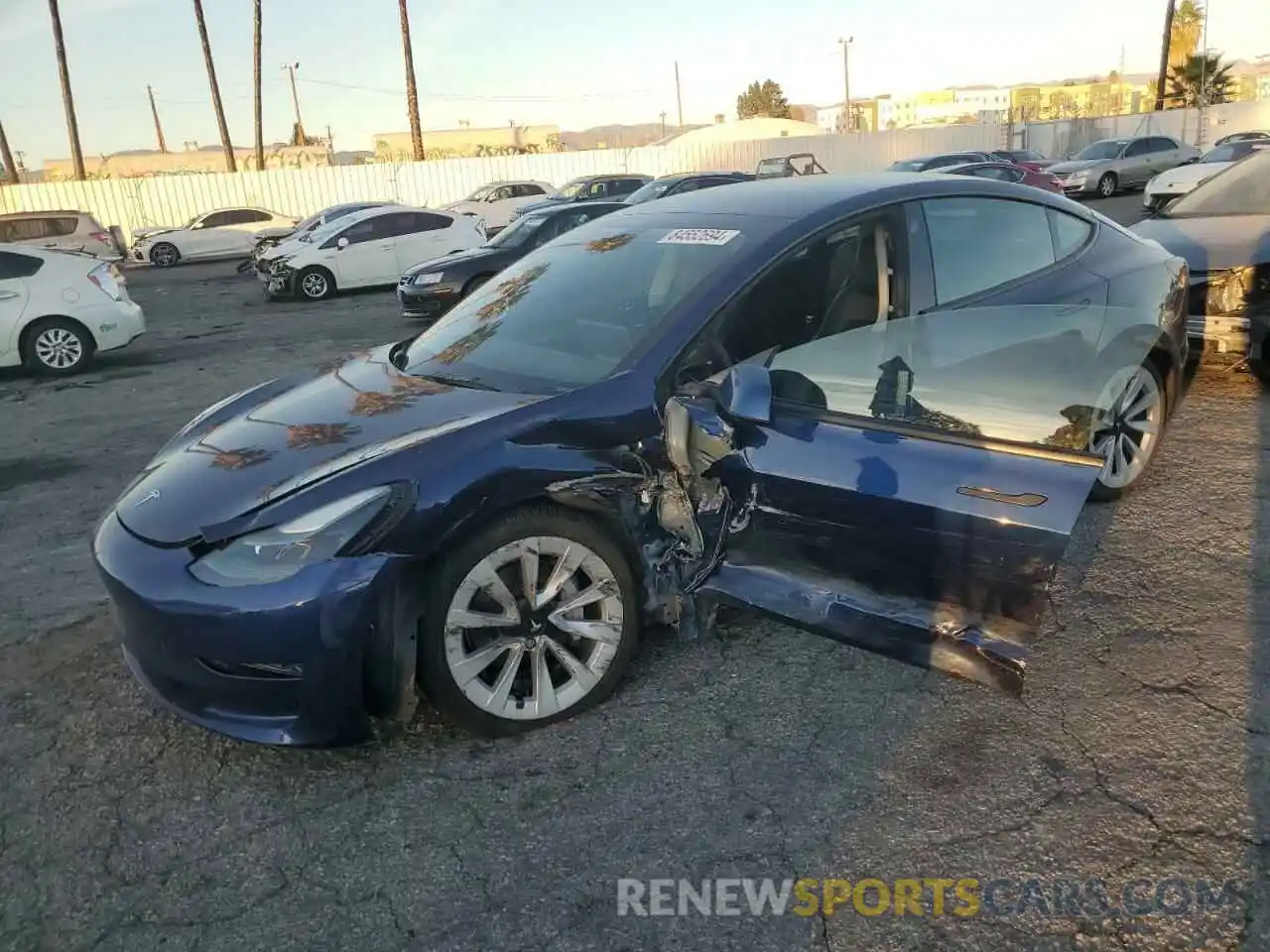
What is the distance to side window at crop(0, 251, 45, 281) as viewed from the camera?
32.4ft

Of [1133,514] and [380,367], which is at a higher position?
[380,367]

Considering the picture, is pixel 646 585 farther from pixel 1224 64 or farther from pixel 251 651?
pixel 1224 64

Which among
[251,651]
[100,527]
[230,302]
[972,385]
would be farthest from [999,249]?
[230,302]

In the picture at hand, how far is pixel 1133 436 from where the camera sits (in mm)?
4512

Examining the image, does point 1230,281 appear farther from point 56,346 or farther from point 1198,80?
point 1198,80

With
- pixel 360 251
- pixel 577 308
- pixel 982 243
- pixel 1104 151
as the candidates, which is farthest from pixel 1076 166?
pixel 577 308

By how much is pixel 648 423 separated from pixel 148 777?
1.88 metres

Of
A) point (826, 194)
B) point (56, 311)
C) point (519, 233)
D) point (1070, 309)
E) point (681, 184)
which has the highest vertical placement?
point (826, 194)

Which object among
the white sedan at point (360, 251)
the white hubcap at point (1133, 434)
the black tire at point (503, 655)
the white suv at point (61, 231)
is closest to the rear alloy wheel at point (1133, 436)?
the white hubcap at point (1133, 434)

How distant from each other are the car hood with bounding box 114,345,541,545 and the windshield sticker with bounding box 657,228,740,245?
0.96m

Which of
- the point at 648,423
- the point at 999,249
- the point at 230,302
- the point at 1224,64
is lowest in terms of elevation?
the point at 230,302

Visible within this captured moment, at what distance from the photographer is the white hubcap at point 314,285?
1625cm

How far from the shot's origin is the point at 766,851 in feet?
8.16

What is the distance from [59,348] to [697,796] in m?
9.94
